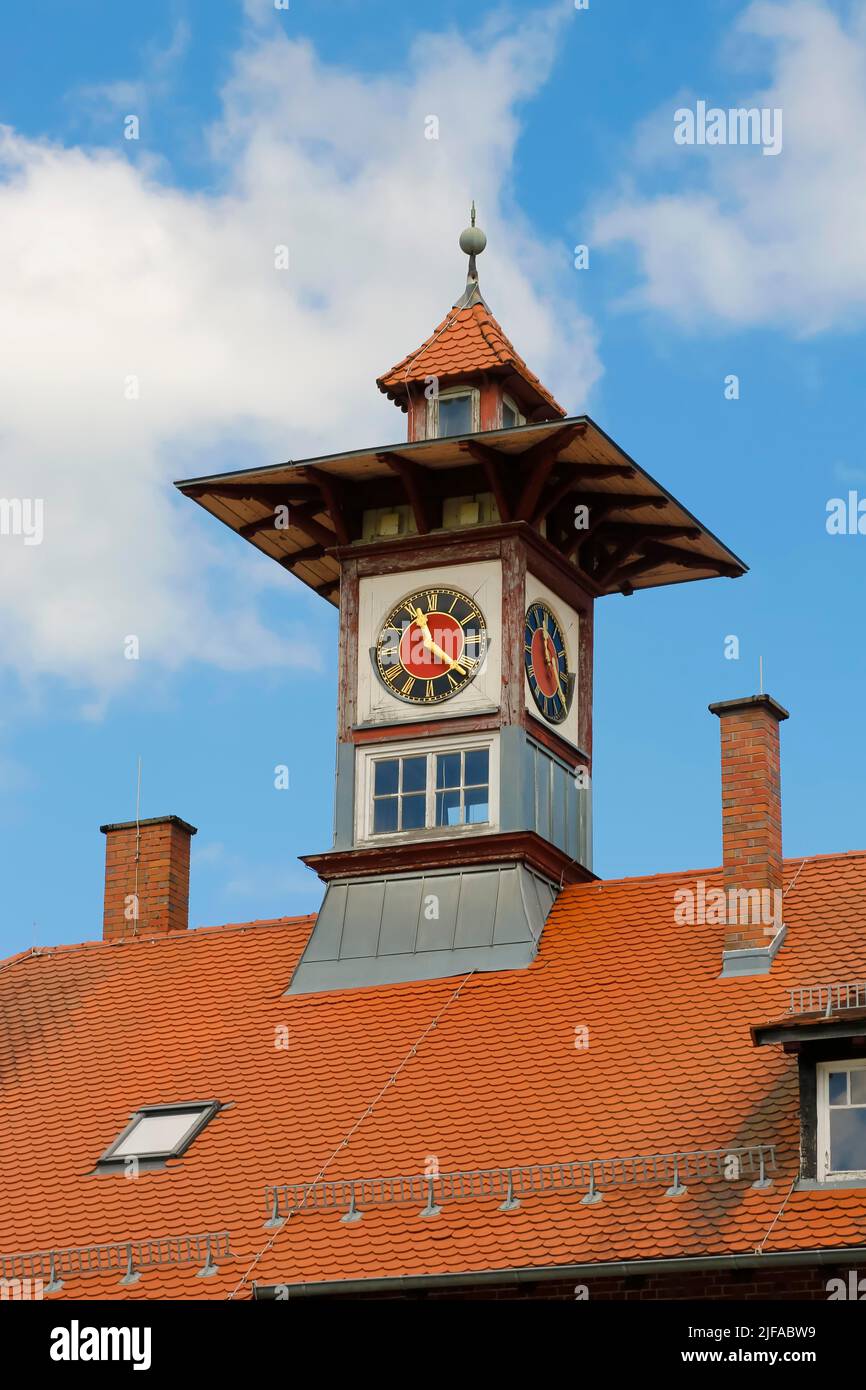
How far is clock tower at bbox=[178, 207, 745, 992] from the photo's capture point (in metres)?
35.6

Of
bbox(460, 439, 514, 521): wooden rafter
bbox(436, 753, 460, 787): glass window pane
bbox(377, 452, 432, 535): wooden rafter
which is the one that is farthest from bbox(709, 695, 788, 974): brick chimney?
bbox(377, 452, 432, 535): wooden rafter

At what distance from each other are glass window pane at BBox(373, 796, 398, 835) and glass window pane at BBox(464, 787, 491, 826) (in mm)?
1057

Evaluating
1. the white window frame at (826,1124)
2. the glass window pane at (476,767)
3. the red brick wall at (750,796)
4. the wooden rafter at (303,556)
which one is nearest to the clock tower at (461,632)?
the glass window pane at (476,767)

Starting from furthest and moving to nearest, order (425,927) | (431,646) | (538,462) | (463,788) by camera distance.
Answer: (431,646)
(538,462)
(463,788)
(425,927)

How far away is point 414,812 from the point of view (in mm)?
36469

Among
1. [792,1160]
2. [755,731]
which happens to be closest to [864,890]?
[755,731]

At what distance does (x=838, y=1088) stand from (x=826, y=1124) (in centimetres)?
39

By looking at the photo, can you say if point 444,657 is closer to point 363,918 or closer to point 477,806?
point 477,806

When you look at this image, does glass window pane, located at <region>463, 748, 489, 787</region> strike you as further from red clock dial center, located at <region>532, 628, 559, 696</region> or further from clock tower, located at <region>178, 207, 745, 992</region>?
red clock dial center, located at <region>532, 628, 559, 696</region>

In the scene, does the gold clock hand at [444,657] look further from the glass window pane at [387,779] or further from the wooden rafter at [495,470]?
the wooden rafter at [495,470]

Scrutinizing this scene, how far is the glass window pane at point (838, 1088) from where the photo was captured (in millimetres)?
27500

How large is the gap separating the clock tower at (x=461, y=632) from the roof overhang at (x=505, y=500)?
0.04m

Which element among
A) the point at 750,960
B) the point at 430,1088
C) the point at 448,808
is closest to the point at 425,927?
the point at 448,808
